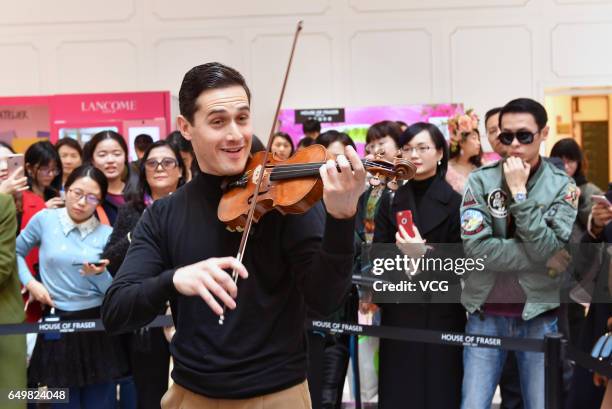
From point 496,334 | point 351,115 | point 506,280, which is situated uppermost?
point 351,115

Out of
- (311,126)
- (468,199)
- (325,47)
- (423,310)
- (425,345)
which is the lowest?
(425,345)

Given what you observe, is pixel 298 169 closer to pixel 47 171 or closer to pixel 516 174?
pixel 516 174

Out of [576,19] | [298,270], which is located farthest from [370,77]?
[298,270]

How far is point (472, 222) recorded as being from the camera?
11.2 feet

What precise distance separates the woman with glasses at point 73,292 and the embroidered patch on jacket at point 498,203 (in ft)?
6.31

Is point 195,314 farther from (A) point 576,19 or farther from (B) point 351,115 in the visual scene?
(A) point 576,19

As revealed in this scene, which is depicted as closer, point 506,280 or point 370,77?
point 506,280

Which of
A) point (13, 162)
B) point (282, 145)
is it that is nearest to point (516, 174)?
point (13, 162)

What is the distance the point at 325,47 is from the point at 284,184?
27.6 ft

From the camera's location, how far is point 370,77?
10039 mm

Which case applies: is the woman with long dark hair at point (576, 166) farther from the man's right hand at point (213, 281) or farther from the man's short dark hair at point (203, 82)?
the man's right hand at point (213, 281)

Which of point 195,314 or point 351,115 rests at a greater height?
point 351,115

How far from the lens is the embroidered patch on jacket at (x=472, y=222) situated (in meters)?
3.39

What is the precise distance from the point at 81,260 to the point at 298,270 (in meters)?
2.41
